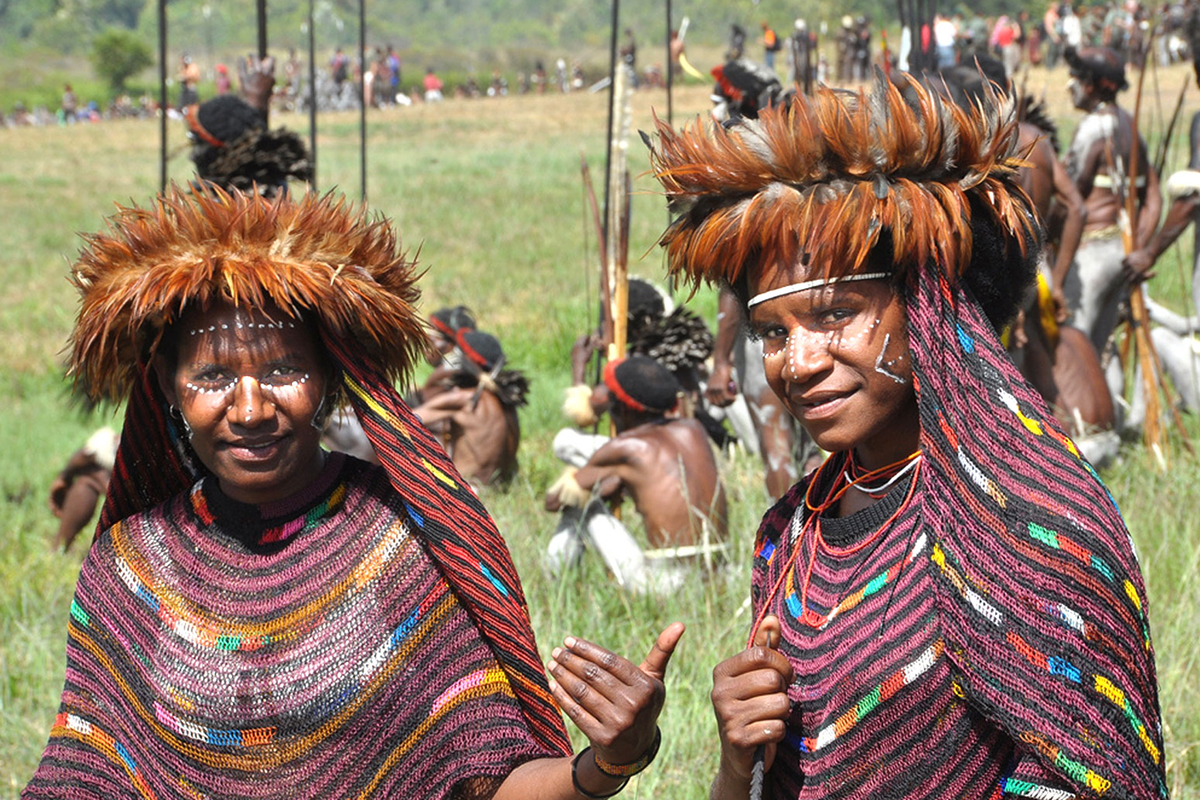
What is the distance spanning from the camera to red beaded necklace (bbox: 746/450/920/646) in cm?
200

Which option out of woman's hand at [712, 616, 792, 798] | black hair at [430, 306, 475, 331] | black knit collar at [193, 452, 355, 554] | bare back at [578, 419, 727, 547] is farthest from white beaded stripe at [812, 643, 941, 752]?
black hair at [430, 306, 475, 331]

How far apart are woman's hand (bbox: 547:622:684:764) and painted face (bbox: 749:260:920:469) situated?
1.39ft

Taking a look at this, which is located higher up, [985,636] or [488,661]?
[985,636]

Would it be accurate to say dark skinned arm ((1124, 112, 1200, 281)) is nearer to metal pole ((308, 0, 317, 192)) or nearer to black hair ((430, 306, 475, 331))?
black hair ((430, 306, 475, 331))

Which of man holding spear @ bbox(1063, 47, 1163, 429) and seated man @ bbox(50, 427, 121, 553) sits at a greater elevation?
man holding spear @ bbox(1063, 47, 1163, 429)

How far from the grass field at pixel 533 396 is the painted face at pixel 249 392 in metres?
1.67

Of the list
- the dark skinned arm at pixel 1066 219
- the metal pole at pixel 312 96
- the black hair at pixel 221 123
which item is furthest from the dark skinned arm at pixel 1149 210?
the black hair at pixel 221 123

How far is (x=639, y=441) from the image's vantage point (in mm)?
5285

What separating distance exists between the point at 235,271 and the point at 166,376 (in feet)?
1.01

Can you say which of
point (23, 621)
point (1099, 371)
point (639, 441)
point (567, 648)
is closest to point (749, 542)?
point (639, 441)

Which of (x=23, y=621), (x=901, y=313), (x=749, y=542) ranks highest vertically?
(x=901, y=313)

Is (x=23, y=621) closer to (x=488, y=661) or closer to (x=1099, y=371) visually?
(x=488, y=661)

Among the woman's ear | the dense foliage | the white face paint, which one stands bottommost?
the woman's ear

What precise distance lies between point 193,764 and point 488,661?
56 cm
